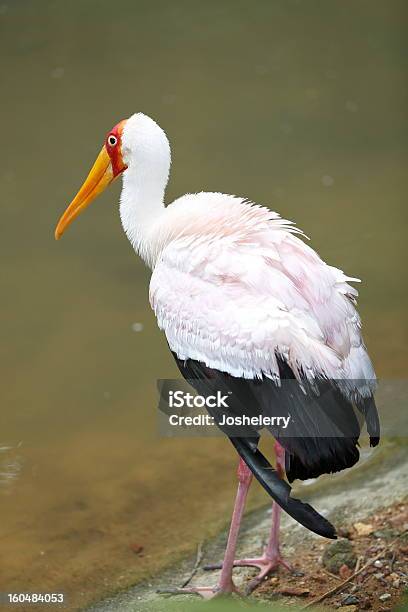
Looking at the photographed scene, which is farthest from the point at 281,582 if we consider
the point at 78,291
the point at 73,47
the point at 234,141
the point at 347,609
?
the point at 73,47

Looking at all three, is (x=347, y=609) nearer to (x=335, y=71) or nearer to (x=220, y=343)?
(x=220, y=343)

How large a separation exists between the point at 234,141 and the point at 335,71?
857mm

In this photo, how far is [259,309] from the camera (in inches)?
97.5

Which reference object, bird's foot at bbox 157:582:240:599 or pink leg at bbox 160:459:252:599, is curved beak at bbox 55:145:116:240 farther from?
bird's foot at bbox 157:582:240:599

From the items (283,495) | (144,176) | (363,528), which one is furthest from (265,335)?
(363,528)

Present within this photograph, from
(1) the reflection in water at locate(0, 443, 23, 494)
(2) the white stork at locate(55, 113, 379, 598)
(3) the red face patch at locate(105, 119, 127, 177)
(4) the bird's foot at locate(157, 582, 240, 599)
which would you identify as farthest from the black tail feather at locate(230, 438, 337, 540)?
(1) the reflection in water at locate(0, 443, 23, 494)

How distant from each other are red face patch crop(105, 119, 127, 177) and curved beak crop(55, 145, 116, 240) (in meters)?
0.02

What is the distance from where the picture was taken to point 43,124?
211 inches

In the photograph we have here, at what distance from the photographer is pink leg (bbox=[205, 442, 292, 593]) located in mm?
2787

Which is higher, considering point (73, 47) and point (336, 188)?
point (73, 47)

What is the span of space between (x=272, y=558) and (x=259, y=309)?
73cm

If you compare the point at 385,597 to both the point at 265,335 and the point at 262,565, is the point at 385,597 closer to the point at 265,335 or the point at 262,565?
the point at 262,565

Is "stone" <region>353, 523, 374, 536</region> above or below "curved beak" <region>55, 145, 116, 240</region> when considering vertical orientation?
below

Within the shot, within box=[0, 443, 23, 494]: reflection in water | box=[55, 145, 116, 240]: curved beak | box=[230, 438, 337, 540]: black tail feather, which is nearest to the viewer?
box=[230, 438, 337, 540]: black tail feather
